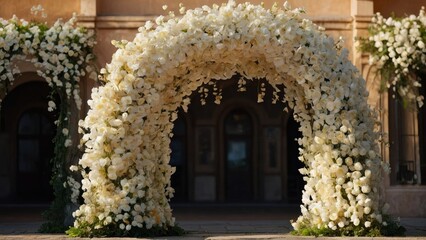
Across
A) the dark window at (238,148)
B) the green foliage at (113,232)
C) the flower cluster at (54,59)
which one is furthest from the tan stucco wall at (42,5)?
the dark window at (238,148)

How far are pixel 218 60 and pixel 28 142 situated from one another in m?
13.0

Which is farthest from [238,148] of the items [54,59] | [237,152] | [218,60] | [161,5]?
[218,60]

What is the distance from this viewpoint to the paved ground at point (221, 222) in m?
10.9

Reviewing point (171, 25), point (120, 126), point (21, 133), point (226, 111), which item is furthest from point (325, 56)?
point (21, 133)

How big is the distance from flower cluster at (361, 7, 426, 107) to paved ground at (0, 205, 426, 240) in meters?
2.46

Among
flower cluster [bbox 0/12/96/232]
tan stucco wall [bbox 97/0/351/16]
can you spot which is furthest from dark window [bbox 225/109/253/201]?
flower cluster [bbox 0/12/96/232]

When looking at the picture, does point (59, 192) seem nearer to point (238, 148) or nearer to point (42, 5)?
point (42, 5)

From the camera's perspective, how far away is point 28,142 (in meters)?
21.7

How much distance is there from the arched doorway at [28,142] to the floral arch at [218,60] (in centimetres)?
1183

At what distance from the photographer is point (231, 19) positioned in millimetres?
9508

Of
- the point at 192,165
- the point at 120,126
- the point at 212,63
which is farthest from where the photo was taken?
the point at 192,165

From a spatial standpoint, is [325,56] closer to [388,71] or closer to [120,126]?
[120,126]

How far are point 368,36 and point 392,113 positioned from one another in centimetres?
168

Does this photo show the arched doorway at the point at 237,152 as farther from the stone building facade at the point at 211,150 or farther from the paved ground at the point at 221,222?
the paved ground at the point at 221,222
